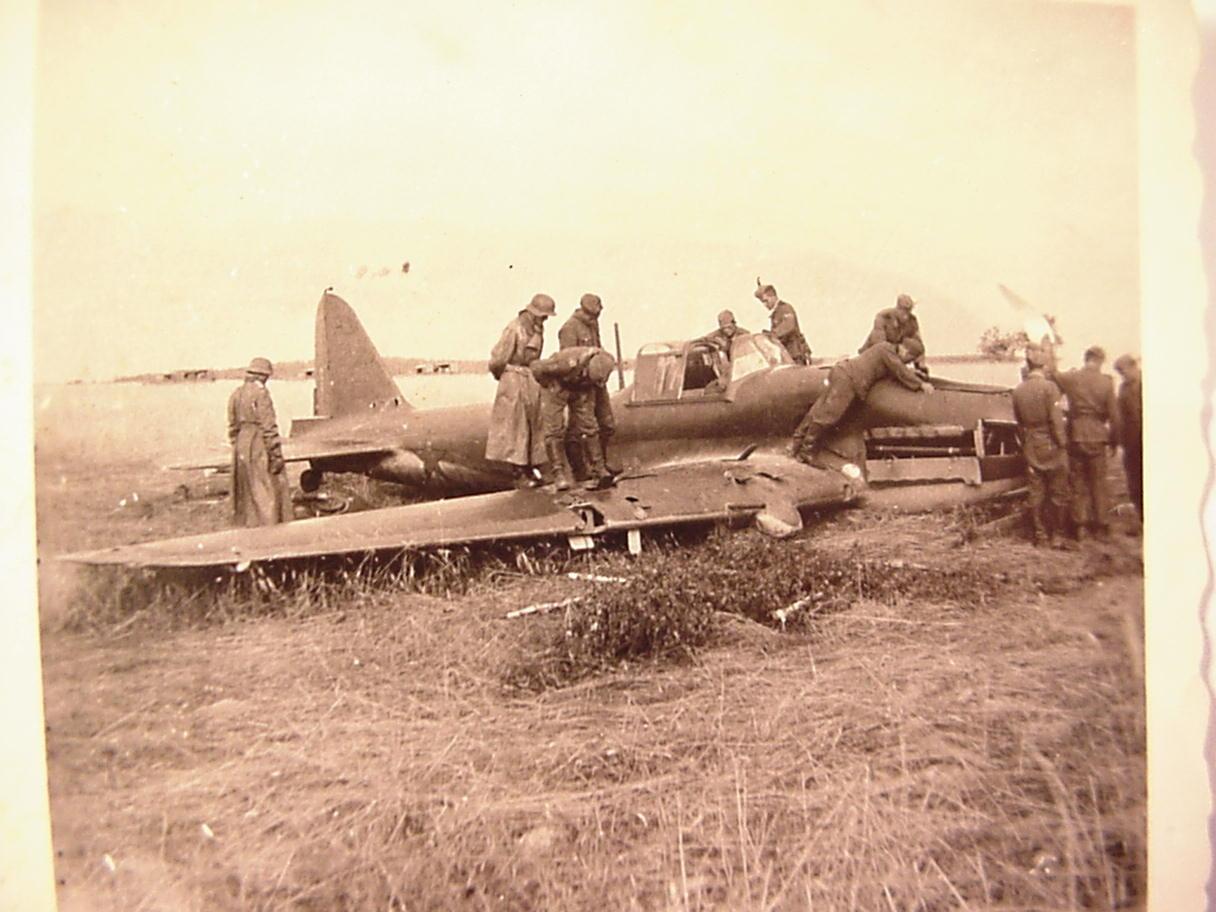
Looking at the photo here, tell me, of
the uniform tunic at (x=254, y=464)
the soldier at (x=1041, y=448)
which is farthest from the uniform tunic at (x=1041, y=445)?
the uniform tunic at (x=254, y=464)

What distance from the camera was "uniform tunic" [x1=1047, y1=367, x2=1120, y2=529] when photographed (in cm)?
268

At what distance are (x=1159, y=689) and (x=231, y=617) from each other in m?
2.60

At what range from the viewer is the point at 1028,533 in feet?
8.68

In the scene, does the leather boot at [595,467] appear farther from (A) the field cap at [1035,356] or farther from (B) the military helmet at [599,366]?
(A) the field cap at [1035,356]

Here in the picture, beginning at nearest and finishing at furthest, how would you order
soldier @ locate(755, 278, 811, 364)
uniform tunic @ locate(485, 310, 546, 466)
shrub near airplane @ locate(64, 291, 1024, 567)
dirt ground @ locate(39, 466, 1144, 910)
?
dirt ground @ locate(39, 466, 1144, 910) → shrub near airplane @ locate(64, 291, 1024, 567) → uniform tunic @ locate(485, 310, 546, 466) → soldier @ locate(755, 278, 811, 364)

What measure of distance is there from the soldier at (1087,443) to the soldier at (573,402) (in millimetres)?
1367

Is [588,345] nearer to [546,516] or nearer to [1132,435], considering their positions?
[546,516]

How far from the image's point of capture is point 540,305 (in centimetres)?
237

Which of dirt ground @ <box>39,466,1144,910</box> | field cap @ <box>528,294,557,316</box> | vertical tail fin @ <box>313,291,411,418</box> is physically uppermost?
field cap @ <box>528,294,557,316</box>

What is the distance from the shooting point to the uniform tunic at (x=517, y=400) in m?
2.36

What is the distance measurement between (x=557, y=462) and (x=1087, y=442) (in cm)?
158

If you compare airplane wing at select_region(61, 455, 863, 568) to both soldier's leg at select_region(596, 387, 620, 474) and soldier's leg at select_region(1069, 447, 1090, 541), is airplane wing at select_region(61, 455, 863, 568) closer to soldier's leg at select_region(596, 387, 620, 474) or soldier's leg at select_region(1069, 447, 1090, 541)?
soldier's leg at select_region(596, 387, 620, 474)

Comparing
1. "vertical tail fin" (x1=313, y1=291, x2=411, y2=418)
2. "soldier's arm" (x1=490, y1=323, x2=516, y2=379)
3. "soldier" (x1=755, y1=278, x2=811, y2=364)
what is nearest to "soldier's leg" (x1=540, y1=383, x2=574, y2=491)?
"soldier's arm" (x1=490, y1=323, x2=516, y2=379)

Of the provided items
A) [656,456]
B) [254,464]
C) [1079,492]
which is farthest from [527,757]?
[1079,492]
